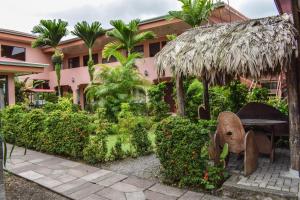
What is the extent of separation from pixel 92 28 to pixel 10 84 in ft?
20.8

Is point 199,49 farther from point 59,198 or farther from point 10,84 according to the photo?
point 10,84

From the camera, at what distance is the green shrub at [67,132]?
6.90 m

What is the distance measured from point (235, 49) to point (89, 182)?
3.71 m

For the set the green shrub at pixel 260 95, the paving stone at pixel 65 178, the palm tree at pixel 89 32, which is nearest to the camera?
the paving stone at pixel 65 178

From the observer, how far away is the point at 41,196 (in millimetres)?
4926

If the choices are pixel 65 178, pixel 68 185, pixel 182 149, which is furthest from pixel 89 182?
pixel 182 149

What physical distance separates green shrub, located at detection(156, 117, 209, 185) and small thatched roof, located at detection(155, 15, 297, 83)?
123cm

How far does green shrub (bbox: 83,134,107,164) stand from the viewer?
6.63 m

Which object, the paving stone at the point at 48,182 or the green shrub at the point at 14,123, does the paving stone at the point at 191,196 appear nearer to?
the paving stone at the point at 48,182

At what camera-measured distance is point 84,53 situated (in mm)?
23609

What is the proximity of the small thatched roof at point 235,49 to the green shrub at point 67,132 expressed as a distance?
7.57 ft

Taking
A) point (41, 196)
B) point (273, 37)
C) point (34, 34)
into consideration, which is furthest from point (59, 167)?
point (34, 34)

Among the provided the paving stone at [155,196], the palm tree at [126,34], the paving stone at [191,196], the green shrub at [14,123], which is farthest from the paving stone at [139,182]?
the palm tree at [126,34]

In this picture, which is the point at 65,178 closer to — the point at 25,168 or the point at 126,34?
the point at 25,168
